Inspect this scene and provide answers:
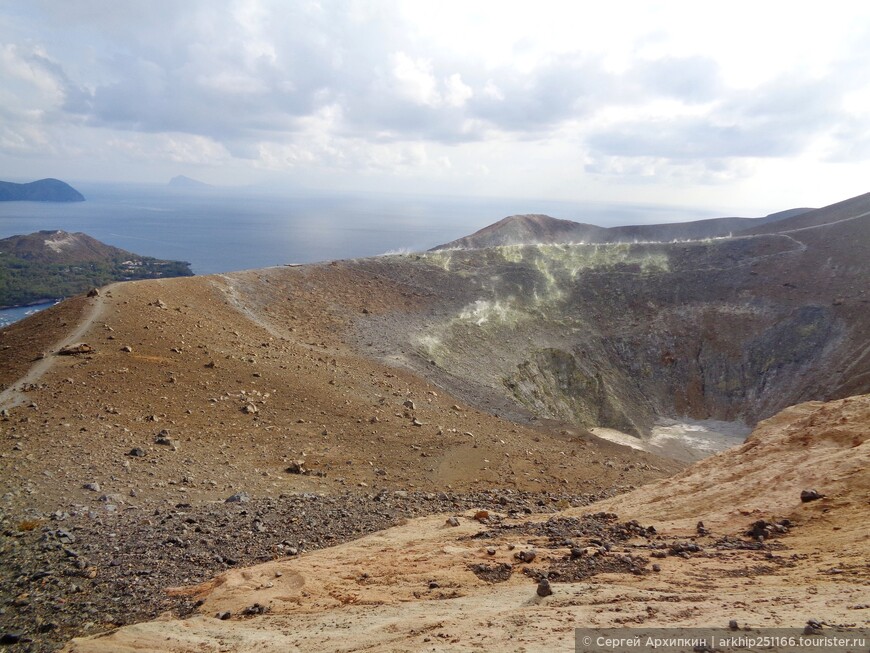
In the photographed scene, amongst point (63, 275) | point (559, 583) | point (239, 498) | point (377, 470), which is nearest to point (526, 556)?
point (559, 583)

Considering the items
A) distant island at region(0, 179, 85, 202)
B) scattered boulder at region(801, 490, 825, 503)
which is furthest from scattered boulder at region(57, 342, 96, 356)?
distant island at region(0, 179, 85, 202)

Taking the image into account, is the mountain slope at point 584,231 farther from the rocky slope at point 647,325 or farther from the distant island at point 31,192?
the distant island at point 31,192

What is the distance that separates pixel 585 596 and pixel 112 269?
3028 inches

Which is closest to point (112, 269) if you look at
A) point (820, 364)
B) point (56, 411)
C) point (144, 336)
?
point (144, 336)

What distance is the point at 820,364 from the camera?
1303 inches

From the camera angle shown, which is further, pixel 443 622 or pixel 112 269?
pixel 112 269

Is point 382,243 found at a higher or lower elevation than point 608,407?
higher

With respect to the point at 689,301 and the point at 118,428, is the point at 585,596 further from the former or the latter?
the point at 689,301

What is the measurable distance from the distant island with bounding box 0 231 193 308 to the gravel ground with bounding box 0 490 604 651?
155 ft

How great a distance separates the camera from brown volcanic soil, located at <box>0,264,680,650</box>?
9.30 m

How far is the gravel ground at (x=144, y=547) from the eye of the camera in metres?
7.84

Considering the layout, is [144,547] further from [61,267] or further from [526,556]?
[61,267]

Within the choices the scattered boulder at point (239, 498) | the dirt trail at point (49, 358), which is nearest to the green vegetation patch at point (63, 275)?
the dirt trail at point (49, 358)

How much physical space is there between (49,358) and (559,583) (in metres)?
17.0
